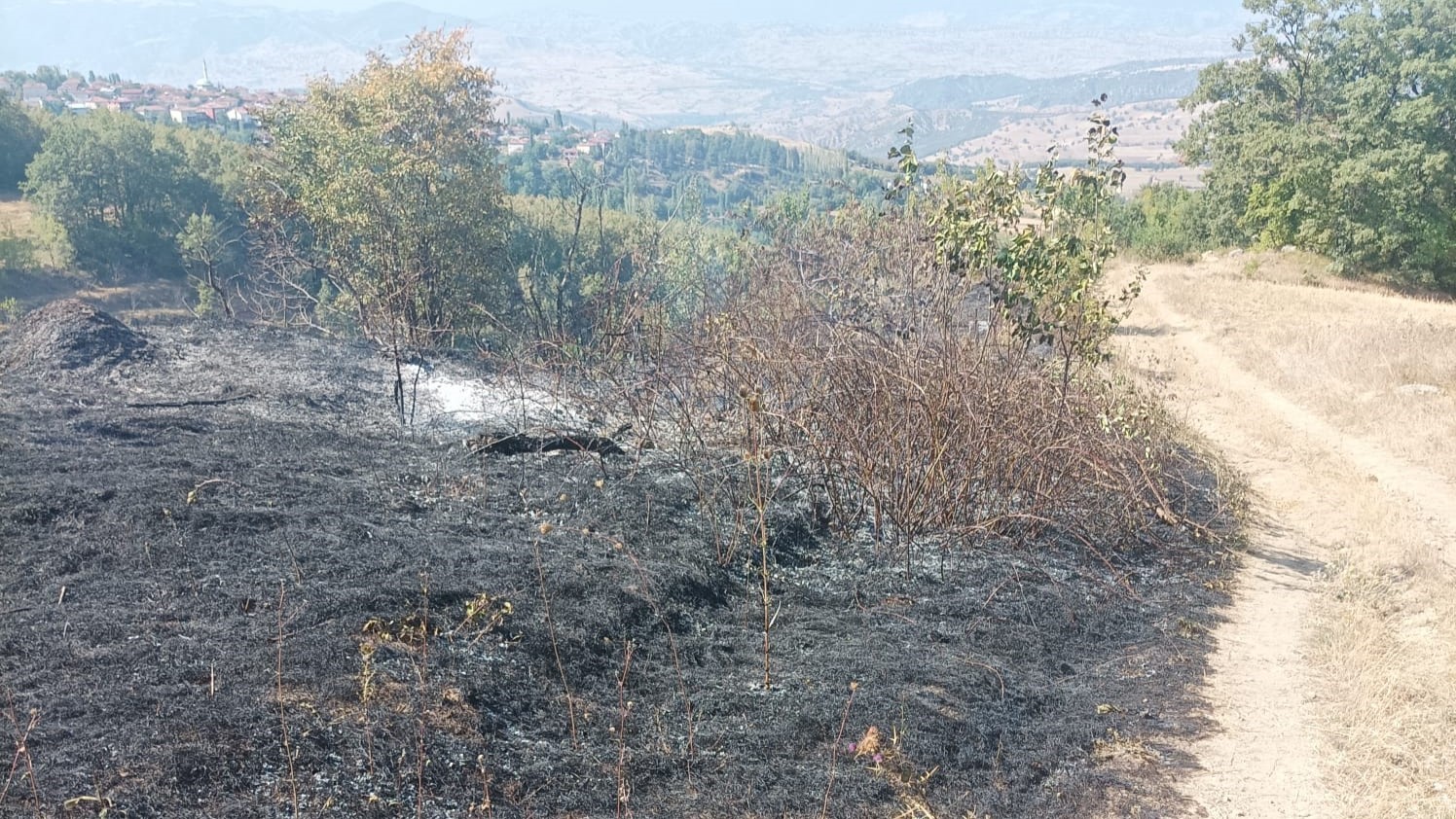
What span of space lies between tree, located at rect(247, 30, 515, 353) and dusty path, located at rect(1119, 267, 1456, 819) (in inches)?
428

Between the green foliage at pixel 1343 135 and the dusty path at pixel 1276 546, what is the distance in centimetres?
1003

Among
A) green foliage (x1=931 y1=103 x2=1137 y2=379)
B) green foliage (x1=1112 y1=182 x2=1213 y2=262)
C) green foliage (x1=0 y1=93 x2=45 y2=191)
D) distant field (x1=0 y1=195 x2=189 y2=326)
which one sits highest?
green foliage (x1=0 y1=93 x2=45 y2=191)

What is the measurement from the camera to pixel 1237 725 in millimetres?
4801

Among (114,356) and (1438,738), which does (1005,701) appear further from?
(114,356)

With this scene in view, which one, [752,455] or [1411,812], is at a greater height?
[752,455]

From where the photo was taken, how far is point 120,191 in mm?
34500

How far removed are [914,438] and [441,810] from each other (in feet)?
13.3

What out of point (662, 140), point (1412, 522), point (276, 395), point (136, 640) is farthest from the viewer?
point (662, 140)

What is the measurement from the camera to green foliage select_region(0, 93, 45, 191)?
3947 centimetres

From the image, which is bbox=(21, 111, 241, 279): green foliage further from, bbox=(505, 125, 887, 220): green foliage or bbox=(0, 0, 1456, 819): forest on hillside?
bbox=(0, 0, 1456, 819): forest on hillside

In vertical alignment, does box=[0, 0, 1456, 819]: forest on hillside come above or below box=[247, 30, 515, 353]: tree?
below

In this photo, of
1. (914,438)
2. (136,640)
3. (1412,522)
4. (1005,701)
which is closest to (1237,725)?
(1005,701)

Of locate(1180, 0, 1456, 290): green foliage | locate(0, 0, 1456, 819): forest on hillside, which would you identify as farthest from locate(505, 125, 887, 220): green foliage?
locate(0, 0, 1456, 819): forest on hillside

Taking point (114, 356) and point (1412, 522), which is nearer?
point (1412, 522)
